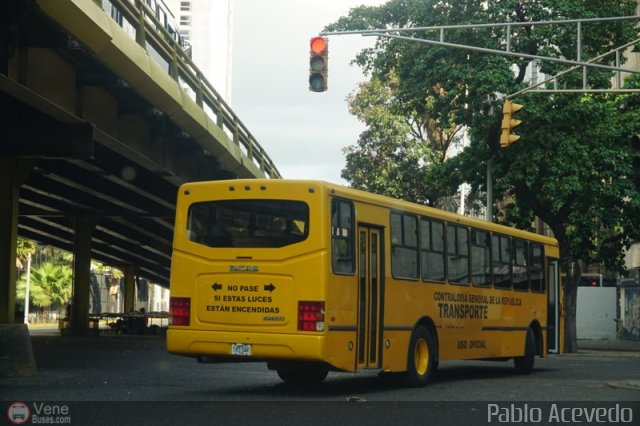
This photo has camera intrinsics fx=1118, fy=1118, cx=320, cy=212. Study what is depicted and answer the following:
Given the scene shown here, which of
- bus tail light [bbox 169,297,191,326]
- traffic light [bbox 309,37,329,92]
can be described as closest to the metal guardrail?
traffic light [bbox 309,37,329,92]

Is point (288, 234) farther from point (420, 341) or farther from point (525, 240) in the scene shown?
point (525, 240)

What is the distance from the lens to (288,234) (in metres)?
15.4

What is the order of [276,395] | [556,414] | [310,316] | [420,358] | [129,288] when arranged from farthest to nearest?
[129,288] < [420,358] < [276,395] < [310,316] < [556,414]

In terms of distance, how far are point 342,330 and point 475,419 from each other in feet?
11.7

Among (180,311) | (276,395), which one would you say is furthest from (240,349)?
(180,311)

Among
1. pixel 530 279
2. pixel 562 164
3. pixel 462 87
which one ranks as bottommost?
pixel 530 279

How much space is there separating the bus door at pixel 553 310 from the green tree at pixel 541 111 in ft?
29.1

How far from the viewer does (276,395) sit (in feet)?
50.2

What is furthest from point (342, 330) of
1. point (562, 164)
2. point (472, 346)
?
point (562, 164)

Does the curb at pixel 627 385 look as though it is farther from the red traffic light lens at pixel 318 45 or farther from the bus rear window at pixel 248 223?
the red traffic light lens at pixel 318 45

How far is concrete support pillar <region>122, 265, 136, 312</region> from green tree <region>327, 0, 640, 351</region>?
109 feet

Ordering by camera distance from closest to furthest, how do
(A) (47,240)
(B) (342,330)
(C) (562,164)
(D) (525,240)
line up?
(B) (342,330)
(D) (525,240)
(C) (562,164)
(A) (47,240)

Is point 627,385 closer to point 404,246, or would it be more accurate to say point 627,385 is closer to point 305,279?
point 404,246

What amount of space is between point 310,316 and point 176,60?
1020cm
